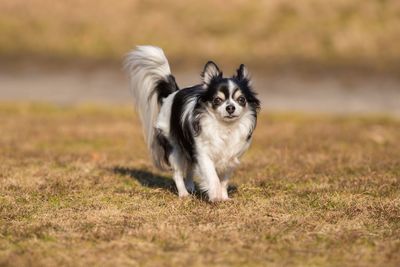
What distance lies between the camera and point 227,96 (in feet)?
30.0

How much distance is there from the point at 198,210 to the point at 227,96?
1.40 metres

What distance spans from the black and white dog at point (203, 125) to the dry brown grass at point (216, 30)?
19.1 metres

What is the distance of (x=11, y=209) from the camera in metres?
8.77

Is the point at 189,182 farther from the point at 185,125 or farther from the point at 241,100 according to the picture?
the point at 241,100

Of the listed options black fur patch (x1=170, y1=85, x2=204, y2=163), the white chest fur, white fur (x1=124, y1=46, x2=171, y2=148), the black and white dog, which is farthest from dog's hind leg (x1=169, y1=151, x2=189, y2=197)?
the white chest fur

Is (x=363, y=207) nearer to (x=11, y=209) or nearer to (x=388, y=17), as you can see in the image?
(x=11, y=209)

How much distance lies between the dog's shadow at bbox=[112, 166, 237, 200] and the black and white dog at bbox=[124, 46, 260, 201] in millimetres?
245

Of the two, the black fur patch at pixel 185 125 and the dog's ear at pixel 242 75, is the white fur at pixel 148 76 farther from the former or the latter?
the dog's ear at pixel 242 75

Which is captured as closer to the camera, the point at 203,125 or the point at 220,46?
the point at 203,125

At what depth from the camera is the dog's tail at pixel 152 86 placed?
10.5 meters

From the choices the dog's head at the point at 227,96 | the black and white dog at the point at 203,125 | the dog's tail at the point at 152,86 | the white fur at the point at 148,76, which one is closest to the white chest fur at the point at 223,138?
the black and white dog at the point at 203,125

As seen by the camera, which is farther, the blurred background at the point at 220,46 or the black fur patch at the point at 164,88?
the blurred background at the point at 220,46

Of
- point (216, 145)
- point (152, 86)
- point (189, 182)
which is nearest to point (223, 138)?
point (216, 145)

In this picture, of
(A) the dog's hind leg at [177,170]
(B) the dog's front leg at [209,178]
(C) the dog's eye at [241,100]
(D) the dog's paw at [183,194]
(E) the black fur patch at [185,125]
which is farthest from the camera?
(A) the dog's hind leg at [177,170]
